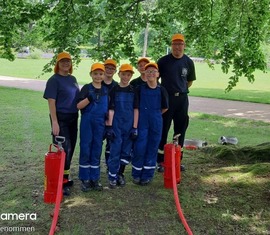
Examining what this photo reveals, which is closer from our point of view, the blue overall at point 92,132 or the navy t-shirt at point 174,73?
the blue overall at point 92,132

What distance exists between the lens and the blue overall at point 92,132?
4.63 m

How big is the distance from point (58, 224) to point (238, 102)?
14202 mm

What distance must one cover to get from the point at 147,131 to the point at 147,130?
0.5 inches

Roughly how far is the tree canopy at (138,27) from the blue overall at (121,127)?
4.89 feet

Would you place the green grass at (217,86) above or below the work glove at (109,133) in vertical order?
below

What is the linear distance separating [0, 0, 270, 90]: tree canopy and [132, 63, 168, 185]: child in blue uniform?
1441 mm

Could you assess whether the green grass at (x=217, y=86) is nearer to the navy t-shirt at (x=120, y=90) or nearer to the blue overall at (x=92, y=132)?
the navy t-shirt at (x=120, y=90)

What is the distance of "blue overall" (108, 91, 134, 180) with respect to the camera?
4.77 m

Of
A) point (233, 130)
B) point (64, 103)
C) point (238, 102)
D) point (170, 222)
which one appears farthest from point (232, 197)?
point (238, 102)

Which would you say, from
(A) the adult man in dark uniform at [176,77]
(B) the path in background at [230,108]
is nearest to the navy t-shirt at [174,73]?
(A) the adult man in dark uniform at [176,77]

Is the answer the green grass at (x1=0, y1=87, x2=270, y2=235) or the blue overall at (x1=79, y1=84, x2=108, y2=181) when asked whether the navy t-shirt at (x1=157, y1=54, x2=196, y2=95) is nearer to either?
the blue overall at (x1=79, y1=84, x2=108, y2=181)

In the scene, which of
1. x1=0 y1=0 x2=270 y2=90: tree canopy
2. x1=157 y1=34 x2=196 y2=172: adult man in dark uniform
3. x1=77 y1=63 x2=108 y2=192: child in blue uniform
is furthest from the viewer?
x1=0 y1=0 x2=270 y2=90: tree canopy

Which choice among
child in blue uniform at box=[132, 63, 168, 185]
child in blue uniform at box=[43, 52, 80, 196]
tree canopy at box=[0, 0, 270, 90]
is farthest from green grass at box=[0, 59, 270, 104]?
child in blue uniform at box=[43, 52, 80, 196]

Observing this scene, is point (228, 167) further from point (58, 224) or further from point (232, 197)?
point (58, 224)
